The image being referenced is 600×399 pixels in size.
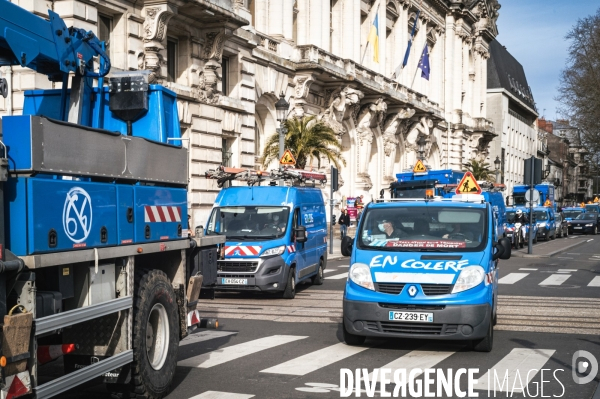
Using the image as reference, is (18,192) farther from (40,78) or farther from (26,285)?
(40,78)

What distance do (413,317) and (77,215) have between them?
5.00 metres

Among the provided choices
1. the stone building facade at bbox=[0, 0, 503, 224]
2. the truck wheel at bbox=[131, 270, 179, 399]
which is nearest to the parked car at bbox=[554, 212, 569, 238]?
the stone building facade at bbox=[0, 0, 503, 224]

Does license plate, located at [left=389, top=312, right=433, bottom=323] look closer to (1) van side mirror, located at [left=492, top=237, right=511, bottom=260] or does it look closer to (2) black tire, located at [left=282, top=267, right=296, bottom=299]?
(1) van side mirror, located at [left=492, top=237, right=511, bottom=260]

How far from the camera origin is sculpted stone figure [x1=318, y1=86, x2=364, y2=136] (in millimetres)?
41688

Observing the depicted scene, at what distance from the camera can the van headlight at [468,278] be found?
993 centimetres

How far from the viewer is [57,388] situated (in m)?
5.84

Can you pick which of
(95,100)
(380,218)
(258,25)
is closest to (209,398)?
(95,100)

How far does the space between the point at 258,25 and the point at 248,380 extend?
28.5m

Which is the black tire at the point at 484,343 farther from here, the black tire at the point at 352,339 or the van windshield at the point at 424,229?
the black tire at the point at 352,339

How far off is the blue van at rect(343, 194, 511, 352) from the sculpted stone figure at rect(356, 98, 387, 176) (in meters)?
35.5

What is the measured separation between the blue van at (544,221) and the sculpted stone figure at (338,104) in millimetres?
12846

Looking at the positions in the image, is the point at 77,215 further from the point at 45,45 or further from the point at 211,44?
Answer: the point at 211,44

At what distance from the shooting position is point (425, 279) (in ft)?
32.6

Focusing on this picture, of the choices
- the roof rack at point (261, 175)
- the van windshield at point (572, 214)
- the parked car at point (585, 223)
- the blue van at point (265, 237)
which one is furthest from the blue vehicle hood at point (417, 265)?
the van windshield at point (572, 214)
